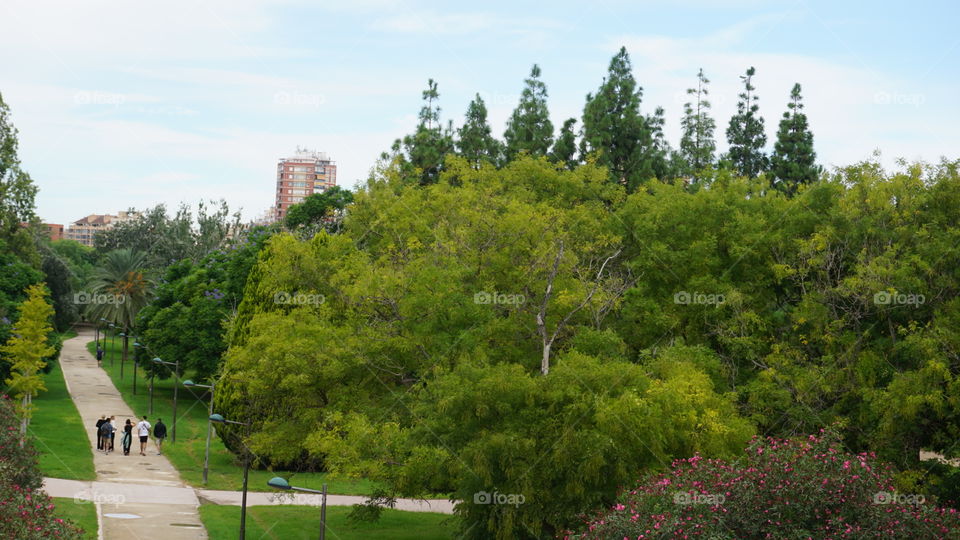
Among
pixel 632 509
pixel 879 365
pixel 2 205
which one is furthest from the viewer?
pixel 2 205

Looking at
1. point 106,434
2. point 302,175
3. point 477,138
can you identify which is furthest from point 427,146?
point 302,175

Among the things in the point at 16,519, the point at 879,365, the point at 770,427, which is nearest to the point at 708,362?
the point at 770,427

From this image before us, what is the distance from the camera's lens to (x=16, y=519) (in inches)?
581

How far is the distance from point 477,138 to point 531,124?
327cm

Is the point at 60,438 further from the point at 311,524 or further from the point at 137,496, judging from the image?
the point at 311,524

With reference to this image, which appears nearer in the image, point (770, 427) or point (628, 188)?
point (770, 427)

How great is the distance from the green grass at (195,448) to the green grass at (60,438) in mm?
2996

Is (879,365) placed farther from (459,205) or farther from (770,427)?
(459,205)

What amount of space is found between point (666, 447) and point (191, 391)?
3758 centimetres

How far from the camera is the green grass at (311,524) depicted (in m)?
26.4

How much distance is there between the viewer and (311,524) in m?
27.9

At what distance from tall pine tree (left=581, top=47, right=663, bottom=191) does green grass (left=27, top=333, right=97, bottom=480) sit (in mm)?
26831

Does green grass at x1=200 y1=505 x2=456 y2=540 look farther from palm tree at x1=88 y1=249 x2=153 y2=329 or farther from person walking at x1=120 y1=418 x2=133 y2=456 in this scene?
palm tree at x1=88 y1=249 x2=153 y2=329

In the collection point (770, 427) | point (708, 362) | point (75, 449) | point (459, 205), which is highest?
point (459, 205)
